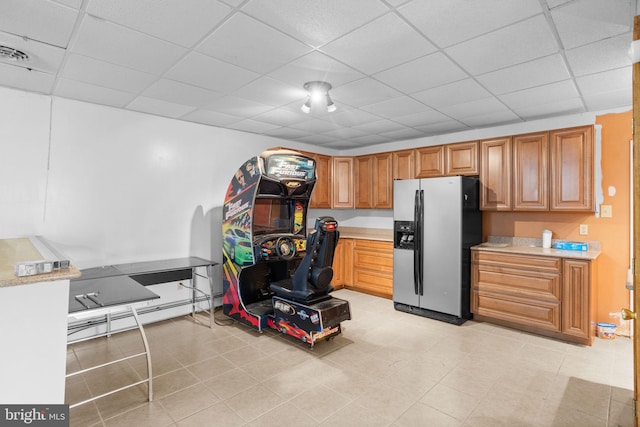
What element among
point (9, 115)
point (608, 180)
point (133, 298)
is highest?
point (9, 115)

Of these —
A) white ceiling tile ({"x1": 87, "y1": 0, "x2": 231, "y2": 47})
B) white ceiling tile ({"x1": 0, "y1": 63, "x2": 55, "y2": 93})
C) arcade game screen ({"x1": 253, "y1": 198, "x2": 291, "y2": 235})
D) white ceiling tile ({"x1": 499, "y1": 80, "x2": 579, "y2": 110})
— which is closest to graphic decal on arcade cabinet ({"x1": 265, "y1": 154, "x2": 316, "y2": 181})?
arcade game screen ({"x1": 253, "y1": 198, "x2": 291, "y2": 235})

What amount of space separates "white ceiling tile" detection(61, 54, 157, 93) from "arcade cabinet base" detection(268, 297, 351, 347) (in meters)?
2.49

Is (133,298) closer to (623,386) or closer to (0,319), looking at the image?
(0,319)

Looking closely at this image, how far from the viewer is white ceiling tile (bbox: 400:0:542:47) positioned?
5.90 feet

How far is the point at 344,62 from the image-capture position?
2.51 metres

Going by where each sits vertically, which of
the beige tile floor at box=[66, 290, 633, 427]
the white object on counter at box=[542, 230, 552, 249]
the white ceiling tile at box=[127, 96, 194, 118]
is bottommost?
the beige tile floor at box=[66, 290, 633, 427]

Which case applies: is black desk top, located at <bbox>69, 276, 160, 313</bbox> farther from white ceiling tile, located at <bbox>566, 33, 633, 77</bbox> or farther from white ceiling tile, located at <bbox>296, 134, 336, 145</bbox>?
white ceiling tile, located at <bbox>566, 33, 633, 77</bbox>

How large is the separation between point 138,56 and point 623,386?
453cm

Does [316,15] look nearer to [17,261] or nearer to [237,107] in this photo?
[237,107]

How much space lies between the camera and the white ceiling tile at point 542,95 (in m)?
2.98

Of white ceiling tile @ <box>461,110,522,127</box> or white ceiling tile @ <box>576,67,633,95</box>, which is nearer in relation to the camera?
white ceiling tile @ <box>576,67,633,95</box>

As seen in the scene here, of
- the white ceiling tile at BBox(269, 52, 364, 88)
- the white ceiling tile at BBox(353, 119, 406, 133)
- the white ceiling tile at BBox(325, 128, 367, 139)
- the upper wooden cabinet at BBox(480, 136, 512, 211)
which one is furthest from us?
the white ceiling tile at BBox(325, 128, 367, 139)

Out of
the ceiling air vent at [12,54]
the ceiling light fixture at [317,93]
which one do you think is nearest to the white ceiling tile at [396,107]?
the ceiling light fixture at [317,93]

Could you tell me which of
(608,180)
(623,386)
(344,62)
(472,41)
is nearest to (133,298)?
(344,62)
